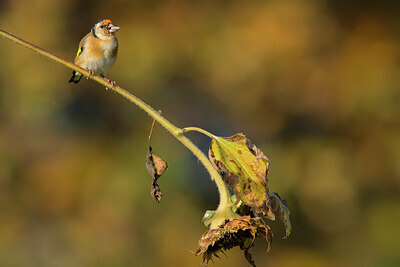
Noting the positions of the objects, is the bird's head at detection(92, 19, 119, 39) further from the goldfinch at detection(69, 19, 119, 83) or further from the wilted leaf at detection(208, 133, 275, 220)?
the wilted leaf at detection(208, 133, 275, 220)

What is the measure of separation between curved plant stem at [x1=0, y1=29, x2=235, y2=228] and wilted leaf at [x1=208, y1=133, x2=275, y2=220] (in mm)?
22

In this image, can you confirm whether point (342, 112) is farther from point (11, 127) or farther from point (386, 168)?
point (11, 127)

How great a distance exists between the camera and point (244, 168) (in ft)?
3.10

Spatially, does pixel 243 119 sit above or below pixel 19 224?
above

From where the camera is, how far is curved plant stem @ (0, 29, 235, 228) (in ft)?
2.82

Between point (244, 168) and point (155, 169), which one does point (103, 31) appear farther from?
point (244, 168)

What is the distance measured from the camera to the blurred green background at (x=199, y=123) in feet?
18.4

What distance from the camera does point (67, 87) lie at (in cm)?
569

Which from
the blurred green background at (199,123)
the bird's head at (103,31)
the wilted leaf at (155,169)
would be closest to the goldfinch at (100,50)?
the bird's head at (103,31)

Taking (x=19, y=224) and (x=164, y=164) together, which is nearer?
(x=164, y=164)

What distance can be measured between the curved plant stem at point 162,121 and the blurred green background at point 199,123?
14.6 ft

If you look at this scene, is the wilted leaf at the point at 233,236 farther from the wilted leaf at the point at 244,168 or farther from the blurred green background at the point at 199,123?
the blurred green background at the point at 199,123

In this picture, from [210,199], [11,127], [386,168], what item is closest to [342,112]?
[386,168]

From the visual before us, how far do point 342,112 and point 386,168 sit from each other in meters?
0.66
